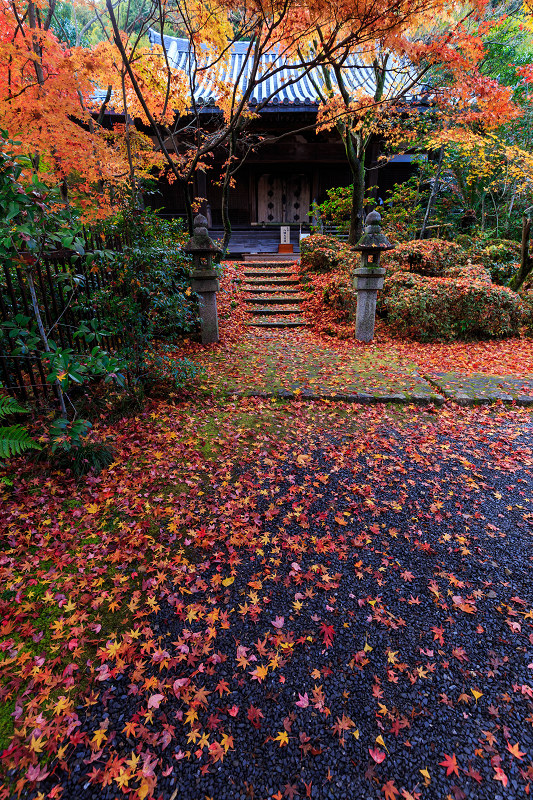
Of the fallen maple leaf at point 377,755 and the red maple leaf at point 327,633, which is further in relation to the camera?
Answer: the red maple leaf at point 327,633

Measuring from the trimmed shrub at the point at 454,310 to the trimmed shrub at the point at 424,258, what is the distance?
5.23 feet

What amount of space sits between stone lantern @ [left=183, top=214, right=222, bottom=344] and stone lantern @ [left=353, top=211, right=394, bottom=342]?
105 inches

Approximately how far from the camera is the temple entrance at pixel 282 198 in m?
16.7

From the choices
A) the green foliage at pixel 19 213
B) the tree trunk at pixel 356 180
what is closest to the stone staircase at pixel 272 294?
the tree trunk at pixel 356 180

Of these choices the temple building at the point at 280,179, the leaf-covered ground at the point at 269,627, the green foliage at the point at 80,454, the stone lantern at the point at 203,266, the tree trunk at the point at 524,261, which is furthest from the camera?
the temple building at the point at 280,179

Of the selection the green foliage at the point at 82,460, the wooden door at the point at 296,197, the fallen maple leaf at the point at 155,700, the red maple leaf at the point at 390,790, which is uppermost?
the wooden door at the point at 296,197

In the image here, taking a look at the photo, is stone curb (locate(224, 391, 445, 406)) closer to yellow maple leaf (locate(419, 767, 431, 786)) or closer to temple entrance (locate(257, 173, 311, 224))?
yellow maple leaf (locate(419, 767, 431, 786))

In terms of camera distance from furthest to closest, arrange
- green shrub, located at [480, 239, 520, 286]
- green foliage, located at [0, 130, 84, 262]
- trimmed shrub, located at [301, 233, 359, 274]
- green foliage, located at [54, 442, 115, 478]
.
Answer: trimmed shrub, located at [301, 233, 359, 274]
green shrub, located at [480, 239, 520, 286]
green foliage, located at [54, 442, 115, 478]
green foliage, located at [0, 130, 84, 262]

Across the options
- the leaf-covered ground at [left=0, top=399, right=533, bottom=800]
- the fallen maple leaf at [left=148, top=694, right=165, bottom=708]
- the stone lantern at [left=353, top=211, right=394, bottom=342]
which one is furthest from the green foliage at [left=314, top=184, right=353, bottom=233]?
the fallen maple leaf at [left=148, top=694, right=165, bottom=708]

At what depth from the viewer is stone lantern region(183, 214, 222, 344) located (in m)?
6.39

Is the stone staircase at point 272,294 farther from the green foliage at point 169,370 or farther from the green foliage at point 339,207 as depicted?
the green foliage at point 169,370

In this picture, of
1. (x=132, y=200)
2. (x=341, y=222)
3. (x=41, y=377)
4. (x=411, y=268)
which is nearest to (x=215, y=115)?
(x=341, y=222)

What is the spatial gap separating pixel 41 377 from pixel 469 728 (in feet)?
14.7

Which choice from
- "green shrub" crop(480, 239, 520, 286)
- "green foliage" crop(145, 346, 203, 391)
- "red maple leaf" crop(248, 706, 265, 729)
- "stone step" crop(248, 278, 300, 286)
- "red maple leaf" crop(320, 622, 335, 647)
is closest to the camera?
"red maple leaf" crop(248, 706, 265, 729)
